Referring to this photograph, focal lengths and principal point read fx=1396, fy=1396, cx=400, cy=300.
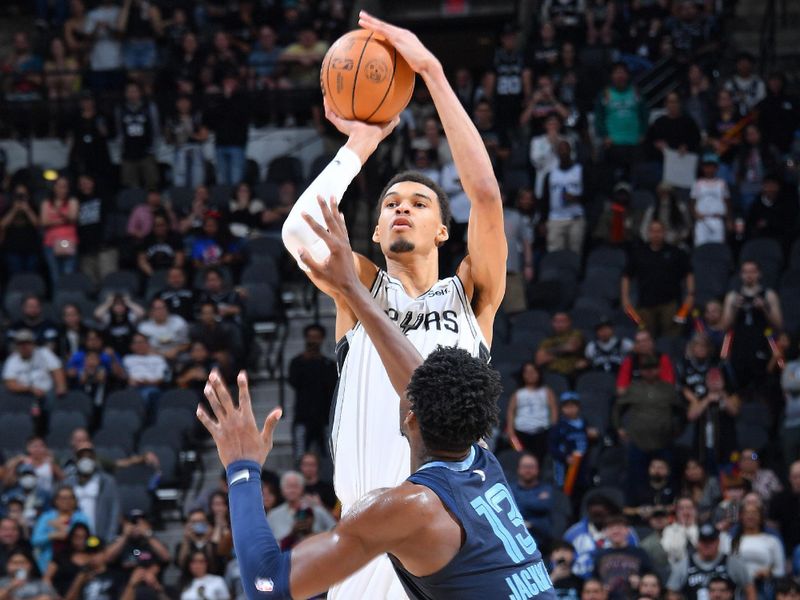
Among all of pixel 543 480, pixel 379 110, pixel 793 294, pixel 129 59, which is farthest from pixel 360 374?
pixel 129 59

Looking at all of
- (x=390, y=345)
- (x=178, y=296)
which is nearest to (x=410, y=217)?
(x=390, y=345)

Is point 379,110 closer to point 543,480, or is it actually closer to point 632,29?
point 543,480

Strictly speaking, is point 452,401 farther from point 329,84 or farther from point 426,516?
point 329,84

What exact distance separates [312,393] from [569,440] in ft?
8.45

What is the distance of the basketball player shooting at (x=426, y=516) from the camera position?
386cm

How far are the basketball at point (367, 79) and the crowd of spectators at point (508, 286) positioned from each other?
19.4 feet

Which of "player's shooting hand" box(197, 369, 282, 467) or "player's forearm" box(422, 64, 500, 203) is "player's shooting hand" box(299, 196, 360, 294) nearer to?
"player's shooting hand" box(197, 369, 282, 467)

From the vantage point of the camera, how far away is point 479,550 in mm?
3977

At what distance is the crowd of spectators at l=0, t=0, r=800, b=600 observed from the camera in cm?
1185

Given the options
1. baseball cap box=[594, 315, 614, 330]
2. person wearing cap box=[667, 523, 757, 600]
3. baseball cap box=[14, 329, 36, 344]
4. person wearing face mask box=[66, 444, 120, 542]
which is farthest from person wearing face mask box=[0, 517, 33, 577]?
person wearing cap box=[667, 523, 757, 600]

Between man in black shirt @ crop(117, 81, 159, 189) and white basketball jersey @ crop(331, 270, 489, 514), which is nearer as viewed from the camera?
white basketball jersey @ crop(331, 270, 489, 514)

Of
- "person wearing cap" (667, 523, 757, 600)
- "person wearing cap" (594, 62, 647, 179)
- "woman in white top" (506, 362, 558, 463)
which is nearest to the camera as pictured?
"person wearing cap" (667, 523, 757, 600)

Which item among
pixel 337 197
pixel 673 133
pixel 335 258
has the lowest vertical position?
pixel 335 258

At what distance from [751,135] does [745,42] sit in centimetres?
364
